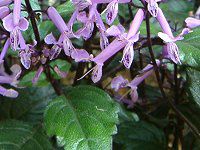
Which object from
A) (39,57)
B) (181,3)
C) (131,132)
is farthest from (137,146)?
(181,3)

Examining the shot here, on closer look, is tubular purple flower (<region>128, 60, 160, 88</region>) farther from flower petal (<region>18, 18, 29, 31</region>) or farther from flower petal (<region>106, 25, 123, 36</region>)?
flower petal (<region>18, 18, 29, 31</region>)

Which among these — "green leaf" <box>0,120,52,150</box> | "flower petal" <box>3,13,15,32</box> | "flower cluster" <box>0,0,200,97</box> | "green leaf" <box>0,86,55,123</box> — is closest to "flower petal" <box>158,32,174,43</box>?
"flower cluster" <box>0,0,200,97</box>

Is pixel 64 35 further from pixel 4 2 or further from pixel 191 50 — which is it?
pixel 191 50

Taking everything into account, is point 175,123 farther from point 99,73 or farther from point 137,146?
point 99,73

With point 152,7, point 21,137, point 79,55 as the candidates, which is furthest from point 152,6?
point 21,137

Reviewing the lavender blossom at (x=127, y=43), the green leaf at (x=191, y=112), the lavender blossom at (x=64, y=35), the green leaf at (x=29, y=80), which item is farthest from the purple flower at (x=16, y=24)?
the green leaf at (x=191, y=112)

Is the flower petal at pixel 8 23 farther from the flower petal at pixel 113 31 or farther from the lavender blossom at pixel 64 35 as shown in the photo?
the flower petal at pixel 113 31
